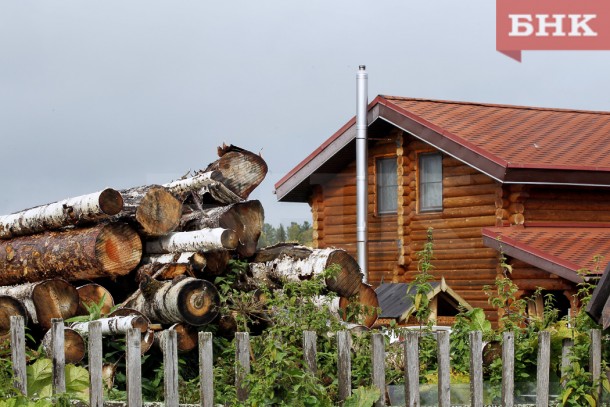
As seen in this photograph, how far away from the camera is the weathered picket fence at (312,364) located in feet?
26.1

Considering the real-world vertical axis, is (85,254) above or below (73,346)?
above

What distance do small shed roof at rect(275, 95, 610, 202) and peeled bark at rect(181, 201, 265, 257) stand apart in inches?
305

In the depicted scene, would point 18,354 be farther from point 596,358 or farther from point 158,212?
point 596,358

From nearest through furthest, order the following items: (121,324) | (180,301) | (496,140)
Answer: (121,324), (180,301), (496,140)

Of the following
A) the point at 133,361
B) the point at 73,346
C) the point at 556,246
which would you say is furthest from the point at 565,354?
the point at 556,246

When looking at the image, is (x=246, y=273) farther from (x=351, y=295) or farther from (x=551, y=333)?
(x=551, y=333)

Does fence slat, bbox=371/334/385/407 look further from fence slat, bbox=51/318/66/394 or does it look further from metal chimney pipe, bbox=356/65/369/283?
metal chimney pipe, bbox=356/65/369/283

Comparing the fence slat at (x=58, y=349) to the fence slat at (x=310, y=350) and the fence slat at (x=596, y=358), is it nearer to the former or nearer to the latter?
the fence slat at (x=310, y=350)

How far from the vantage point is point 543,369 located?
8.55 meters

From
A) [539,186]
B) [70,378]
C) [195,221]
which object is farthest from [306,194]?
[70,378]

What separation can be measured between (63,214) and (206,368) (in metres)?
4.25

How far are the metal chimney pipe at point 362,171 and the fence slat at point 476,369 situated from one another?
42.3 feet

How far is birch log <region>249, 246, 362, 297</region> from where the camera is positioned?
37.3 feet

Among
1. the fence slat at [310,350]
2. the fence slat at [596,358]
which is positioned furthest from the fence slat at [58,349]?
the fence slat at [596,358]
